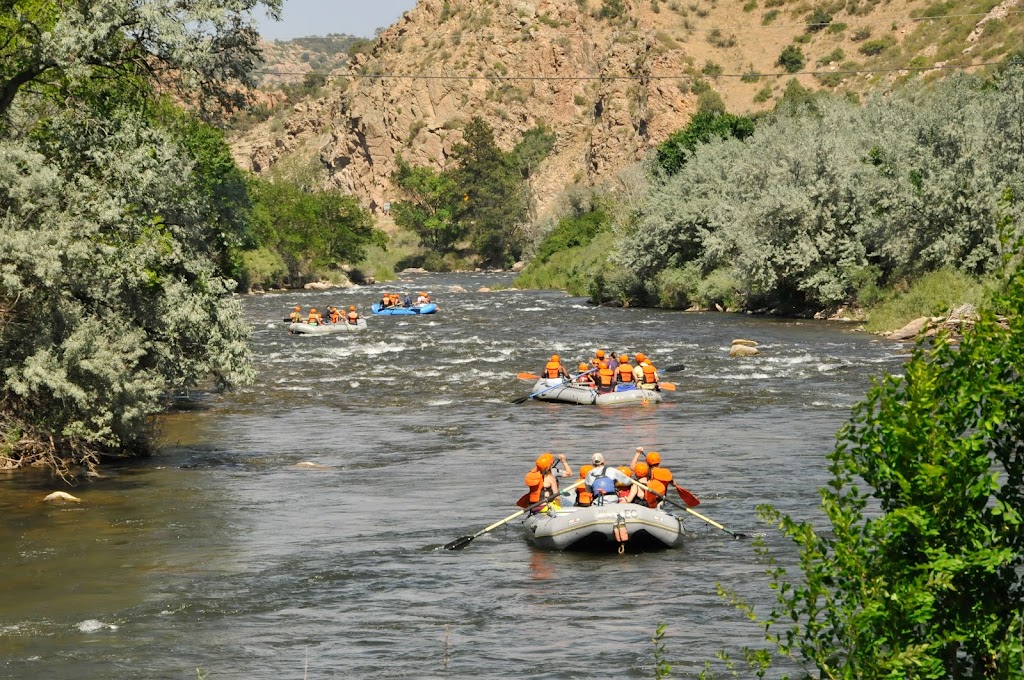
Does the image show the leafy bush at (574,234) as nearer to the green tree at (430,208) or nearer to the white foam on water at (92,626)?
the green tree at (430,208)

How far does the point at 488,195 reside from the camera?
131 m

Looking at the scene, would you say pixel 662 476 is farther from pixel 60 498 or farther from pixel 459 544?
pixel 60 498

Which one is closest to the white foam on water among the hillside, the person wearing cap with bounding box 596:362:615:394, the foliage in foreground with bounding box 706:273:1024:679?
the foliage in foreground with bounding box 706:273:1024:679

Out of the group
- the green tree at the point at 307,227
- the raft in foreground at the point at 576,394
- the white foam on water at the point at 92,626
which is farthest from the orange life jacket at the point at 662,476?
the green tree at the point at 307,227

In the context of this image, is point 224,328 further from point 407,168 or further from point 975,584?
point 407,168

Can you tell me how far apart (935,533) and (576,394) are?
83.3 ft

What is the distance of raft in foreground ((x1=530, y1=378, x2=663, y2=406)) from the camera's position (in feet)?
103

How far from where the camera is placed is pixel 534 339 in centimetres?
4650

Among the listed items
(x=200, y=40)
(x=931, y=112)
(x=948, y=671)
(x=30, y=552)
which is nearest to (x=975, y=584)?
(x=948, y=671)

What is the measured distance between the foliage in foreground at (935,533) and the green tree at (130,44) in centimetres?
1550

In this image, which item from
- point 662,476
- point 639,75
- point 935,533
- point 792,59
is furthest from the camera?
point 639,75

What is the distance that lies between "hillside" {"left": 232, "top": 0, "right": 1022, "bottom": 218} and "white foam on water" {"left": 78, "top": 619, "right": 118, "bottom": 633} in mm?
94331

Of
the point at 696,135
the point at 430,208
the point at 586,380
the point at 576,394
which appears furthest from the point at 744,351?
the point at 430,208

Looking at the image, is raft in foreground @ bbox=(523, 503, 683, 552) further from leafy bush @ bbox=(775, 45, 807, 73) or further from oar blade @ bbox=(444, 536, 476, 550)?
leafy bush @ bbox=(775, 45, 807, 73)
